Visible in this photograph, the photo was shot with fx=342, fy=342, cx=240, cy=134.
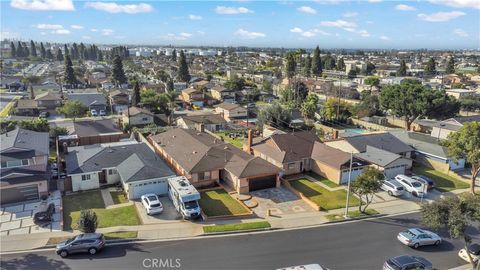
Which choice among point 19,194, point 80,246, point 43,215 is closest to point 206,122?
point 19,194

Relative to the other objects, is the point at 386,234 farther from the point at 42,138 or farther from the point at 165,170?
the point at 42,138

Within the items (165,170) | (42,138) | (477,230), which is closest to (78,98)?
(42,138)

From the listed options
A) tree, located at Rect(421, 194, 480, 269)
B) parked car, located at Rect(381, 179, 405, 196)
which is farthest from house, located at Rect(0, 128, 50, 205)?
parked car, located at Rect(381, 179, 405, 196)

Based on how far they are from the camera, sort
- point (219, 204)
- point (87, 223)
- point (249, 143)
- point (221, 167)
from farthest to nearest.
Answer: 1. point (249, 143)
2. point (221, 167)
3. point (219, 204)
4. point (87, 223)

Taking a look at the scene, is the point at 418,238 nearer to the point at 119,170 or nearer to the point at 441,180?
the point at 441,180

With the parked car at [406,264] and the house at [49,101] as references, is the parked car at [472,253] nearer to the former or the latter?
the parked car at [406,264]

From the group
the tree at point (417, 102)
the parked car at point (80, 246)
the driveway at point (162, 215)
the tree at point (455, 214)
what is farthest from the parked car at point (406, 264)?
the tree at point (417, 102)

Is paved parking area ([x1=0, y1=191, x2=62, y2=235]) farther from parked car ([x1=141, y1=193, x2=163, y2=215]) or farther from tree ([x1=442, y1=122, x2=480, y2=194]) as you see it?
tree ([x1=442, y1=122, x2=480, y2=194])
